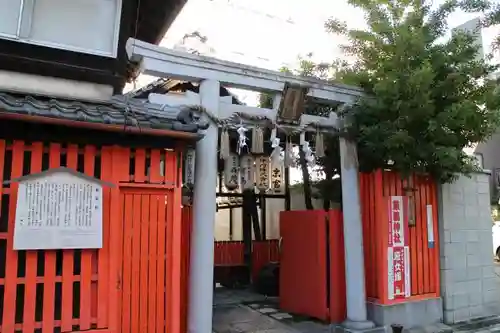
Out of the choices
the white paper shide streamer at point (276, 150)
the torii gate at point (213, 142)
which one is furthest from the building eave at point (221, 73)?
the white paper shide streamer at point (276, 150)

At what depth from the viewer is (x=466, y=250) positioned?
9555 mm

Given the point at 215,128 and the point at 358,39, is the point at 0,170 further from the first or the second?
the point at 358,39

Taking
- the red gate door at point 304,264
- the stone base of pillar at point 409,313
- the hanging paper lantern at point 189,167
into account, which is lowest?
the stone base of pillar at point 409,313

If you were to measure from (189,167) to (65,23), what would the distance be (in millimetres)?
3051

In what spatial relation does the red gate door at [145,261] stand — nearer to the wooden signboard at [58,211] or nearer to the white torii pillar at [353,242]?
the wooden signboard at [58,211]

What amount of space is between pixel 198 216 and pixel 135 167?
1.29m

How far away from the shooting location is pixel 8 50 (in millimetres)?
6391

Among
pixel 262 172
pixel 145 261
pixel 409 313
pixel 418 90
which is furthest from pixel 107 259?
pixel 409 313

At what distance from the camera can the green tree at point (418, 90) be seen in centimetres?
767

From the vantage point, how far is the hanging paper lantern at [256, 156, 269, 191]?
8.28m

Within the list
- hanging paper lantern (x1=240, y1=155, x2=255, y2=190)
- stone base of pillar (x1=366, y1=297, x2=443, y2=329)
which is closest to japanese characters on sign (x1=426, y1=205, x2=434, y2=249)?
stone base of pillar (x1=366, y1=297, x2=443, y2=329)

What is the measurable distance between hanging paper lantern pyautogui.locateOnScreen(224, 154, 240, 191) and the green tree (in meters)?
2.29

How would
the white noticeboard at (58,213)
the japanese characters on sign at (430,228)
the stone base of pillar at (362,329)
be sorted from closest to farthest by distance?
the white noticeboard at (58,213) → the stone base of pillar at (362,329) → the japanese characters on sign at (430,228)

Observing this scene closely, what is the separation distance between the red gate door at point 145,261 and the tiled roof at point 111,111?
1046mm
